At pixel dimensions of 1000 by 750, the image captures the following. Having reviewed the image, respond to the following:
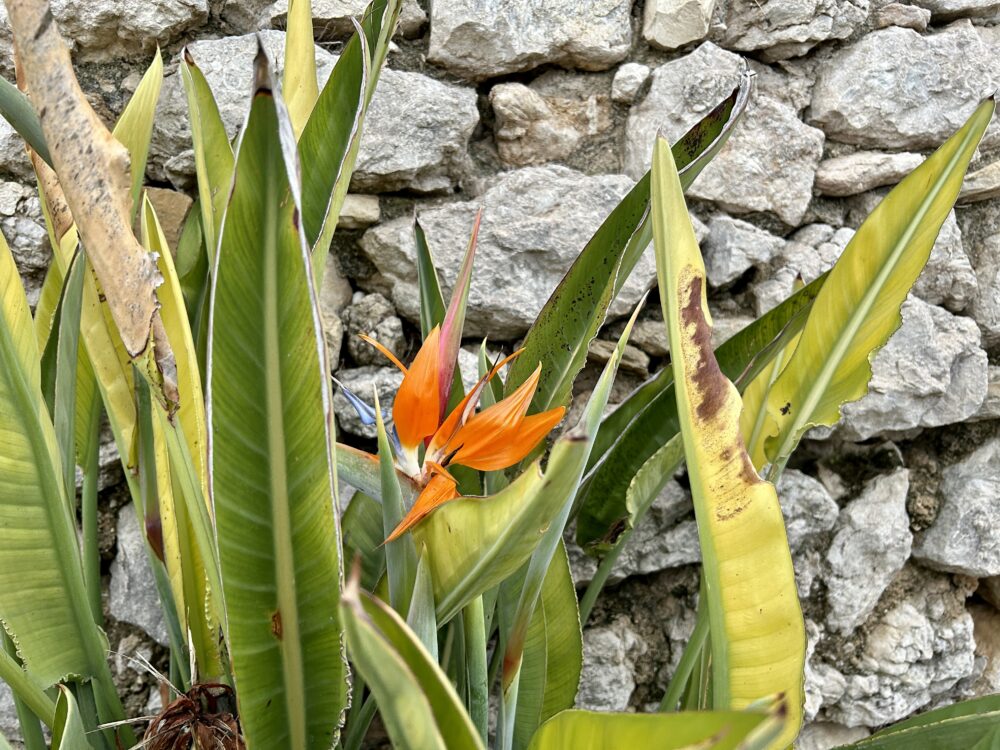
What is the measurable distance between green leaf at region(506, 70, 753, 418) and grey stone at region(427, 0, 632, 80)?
0.39 m

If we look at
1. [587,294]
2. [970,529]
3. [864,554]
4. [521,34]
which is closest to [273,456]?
[587,294]

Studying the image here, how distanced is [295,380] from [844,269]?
453mm

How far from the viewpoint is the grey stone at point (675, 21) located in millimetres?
971

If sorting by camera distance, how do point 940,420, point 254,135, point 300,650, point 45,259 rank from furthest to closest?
1. point 940,420
2. point 45,259
3. point 300,650
4. point 254,135

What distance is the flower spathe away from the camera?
0.42 meters

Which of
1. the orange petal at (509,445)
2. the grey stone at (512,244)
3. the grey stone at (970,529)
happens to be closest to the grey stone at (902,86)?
the grey stone at (512,244)

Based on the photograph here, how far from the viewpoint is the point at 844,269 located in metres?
0.64

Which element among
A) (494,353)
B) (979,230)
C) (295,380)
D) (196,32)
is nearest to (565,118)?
(494,353)

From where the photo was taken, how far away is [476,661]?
0.50 meters

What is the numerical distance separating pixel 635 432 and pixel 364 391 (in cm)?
31

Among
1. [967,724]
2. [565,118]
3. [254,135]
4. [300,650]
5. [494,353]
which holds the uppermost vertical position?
[565,118]

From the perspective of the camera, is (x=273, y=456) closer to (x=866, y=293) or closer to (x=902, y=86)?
(x=866, y=293)

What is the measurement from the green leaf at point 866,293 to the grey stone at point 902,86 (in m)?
→ 0.44

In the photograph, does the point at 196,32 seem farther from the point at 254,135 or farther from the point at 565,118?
the point at 254,135
